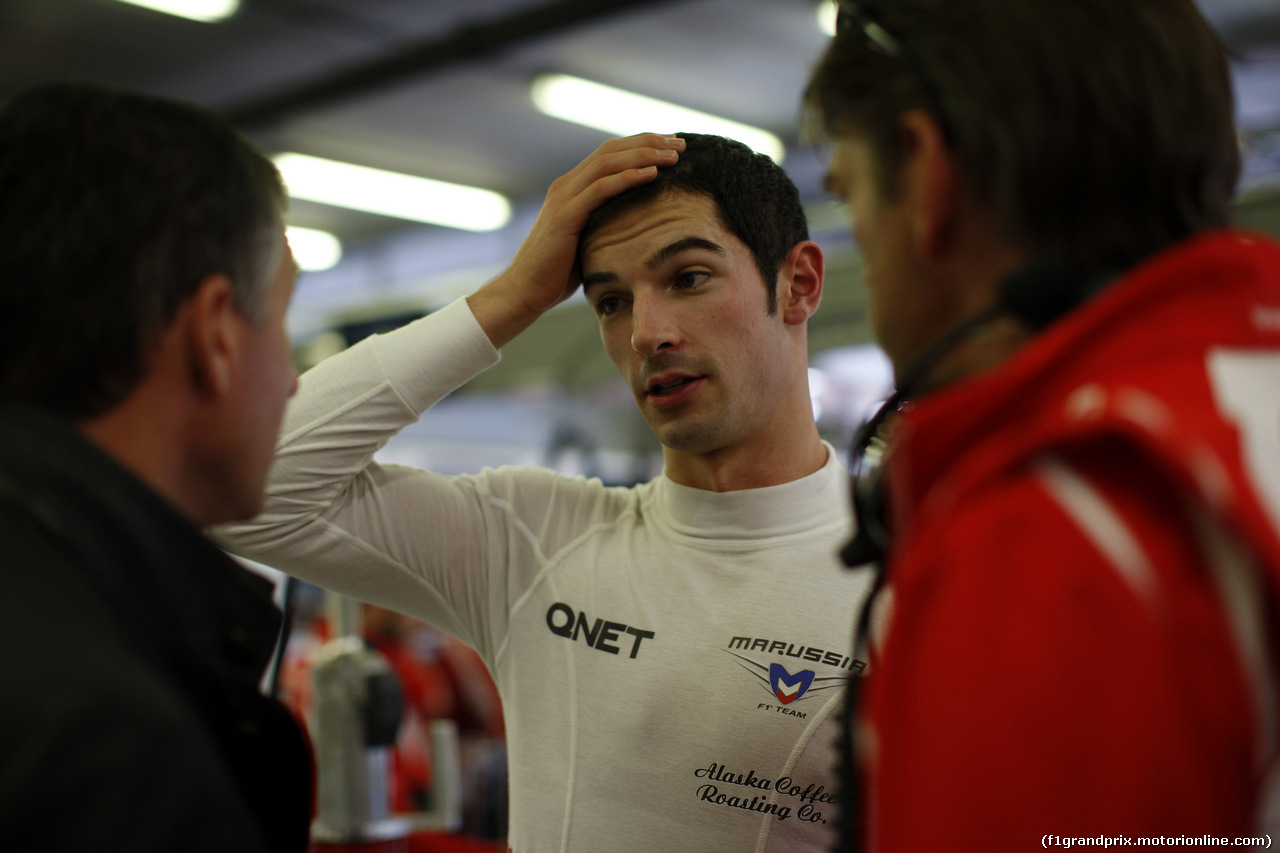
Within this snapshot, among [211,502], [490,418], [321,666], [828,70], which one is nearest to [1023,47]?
[828,70]

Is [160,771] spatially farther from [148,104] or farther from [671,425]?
[671,425]

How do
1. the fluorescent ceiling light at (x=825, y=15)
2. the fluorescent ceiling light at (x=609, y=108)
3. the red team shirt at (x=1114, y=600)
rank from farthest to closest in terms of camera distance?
the fluorescent ceiling light at (x=609, y=108), the fluorescent ceiling light at (x=825, y=15), the red team shirt at (x=1114, y=600)

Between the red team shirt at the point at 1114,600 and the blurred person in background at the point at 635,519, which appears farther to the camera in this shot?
the blurred person in background at the point at 635,519

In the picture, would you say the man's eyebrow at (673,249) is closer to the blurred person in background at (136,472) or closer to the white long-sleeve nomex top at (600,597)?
the white long-sleeve nomex top at (600,597)

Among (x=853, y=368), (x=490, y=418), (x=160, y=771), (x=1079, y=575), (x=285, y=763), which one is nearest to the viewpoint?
(x=1079, y=575)

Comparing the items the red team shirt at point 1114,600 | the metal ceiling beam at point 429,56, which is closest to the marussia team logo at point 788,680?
the red team shirt at point 1114,600

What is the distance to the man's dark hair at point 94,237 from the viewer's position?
0.82 metres

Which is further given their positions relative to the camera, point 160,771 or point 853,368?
point 853,368

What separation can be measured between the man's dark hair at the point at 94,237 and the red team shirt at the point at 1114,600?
0.64 meters

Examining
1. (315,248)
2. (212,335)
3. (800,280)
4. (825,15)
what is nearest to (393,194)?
(315,248)

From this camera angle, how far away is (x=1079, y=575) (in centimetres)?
58

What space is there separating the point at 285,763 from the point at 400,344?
2.69 ft

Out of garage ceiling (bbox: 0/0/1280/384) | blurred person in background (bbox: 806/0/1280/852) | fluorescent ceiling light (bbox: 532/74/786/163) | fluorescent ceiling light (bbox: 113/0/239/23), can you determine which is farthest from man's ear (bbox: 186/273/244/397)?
fluorescent ceiling light (bbox: 532/74/786/163)

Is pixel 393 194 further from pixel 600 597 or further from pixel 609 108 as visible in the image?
pixel 600 597
